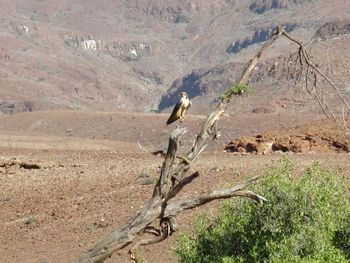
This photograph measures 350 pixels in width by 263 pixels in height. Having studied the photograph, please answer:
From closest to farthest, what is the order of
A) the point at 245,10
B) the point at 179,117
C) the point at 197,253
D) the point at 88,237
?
1. the point at 179,117
2. the point at 197,253
3. the point at 88,237
4. the point at 245,10

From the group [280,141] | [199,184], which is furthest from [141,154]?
[199,184]

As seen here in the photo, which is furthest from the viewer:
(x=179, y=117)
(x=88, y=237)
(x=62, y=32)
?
(x=62, y=32)

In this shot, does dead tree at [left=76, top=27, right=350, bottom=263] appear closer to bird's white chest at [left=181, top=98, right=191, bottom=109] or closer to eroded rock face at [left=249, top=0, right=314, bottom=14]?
bird's white chest at [left=181, top=98, right=191, bottom=109]

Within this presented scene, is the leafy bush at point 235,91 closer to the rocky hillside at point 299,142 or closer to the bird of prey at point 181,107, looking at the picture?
the bird of prey at point 181,107

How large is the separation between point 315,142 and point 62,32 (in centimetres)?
13798

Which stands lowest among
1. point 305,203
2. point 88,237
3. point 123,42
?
point 123,42

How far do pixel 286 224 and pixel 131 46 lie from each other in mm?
157592

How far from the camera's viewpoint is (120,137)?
71.9m

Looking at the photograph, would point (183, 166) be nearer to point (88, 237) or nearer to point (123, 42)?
point (88, 237)

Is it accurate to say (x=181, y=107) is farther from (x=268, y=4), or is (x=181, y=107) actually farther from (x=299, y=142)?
(x=268, y=4)

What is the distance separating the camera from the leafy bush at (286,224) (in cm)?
1106

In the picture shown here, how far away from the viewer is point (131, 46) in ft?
550

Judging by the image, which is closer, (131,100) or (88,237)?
(88,237)

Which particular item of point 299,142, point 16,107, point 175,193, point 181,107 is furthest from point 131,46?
point 181,107
